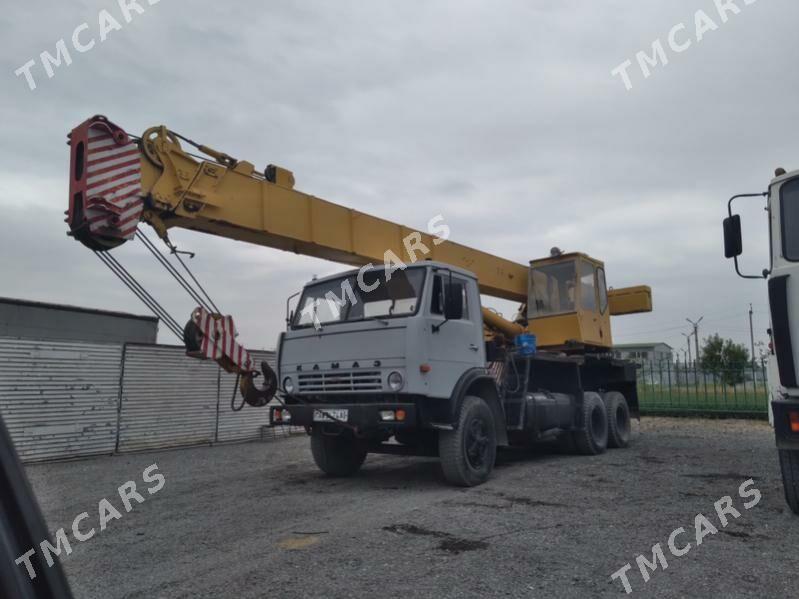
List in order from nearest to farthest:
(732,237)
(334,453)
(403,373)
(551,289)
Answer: (732,237) < (403,373) < (334,453) < (551,289)

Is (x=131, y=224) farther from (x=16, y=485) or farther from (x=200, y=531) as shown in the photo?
(x=16, y=485)

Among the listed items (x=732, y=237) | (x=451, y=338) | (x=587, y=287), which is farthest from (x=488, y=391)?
(x=587, y=287)

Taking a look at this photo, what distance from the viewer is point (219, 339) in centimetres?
703

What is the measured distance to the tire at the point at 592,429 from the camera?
34.3 feet

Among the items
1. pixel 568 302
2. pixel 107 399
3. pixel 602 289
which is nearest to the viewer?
pixel 568 302

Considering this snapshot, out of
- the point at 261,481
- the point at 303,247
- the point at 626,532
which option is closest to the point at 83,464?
the point at 261,481

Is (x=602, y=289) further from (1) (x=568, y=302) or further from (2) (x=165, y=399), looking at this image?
(2) (x=165, y=399)

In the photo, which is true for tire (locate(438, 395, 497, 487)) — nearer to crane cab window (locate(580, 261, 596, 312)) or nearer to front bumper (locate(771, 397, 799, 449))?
front bumper (locate(771, 397, 799, 449))

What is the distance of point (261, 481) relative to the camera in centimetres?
807

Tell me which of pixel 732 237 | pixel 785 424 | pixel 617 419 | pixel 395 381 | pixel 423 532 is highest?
pixel 732 237

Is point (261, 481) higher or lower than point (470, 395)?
lower

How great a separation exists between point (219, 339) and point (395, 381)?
2098 mm

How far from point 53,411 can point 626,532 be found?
29.7 feet

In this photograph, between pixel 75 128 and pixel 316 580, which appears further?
pixel 75 128
